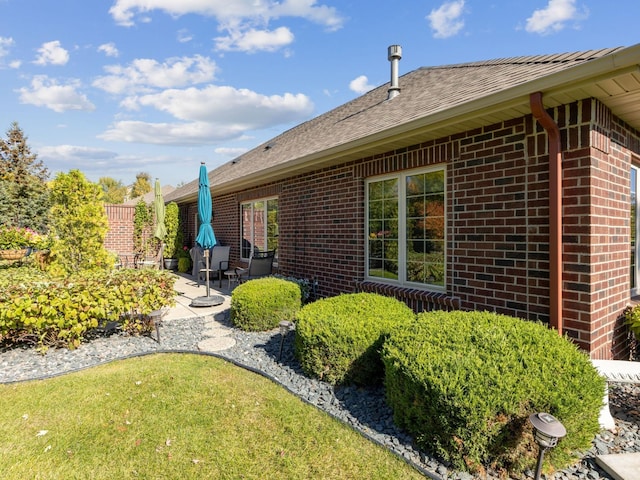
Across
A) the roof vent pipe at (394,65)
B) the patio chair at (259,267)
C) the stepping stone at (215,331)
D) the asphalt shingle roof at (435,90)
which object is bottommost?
the stepping stone at (215,331)

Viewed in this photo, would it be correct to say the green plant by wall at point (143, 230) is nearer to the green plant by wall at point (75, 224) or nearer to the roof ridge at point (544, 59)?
the green plant by wall at point (75, 224)

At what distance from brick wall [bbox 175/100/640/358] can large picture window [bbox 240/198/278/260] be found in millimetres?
4193

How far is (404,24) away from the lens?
7.57 meters

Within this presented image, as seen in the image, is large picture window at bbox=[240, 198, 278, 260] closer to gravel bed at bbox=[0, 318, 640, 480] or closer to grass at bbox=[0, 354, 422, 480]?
gravel bed at bbox=[0, 318, 640, 480]

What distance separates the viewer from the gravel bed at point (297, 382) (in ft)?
8.47

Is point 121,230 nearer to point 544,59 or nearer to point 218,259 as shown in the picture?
point 218,259

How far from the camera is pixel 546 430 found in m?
2.00

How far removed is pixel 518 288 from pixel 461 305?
73 centimetres

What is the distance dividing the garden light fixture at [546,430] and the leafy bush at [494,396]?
161 mm

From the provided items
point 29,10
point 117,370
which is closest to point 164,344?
point 117,370

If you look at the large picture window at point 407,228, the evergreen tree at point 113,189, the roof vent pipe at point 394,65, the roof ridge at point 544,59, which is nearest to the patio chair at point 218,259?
the large picture window at point 407,228

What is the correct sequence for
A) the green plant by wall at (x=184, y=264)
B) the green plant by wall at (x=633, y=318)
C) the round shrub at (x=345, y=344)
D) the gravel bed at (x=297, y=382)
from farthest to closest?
the green plant by wall at (x=184, y=264), the green plant by wall at (x=633, y=318), the round shrub at (x=345, y=344), the gravel bed at (x=297, y=382)

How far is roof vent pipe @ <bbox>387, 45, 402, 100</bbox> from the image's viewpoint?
735 cm

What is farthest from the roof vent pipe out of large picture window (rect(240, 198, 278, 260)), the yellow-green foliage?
the yellow-green foliage
